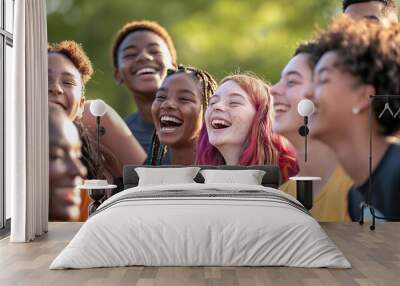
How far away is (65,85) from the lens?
7.66 meters

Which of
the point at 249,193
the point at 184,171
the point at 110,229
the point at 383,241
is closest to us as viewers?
the point at 110,229

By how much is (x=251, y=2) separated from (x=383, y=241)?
3404 mm

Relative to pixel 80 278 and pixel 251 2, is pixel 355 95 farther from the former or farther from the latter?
pixel 80 278

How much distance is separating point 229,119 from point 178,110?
0.64m

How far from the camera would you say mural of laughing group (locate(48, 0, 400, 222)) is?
7.38 meters

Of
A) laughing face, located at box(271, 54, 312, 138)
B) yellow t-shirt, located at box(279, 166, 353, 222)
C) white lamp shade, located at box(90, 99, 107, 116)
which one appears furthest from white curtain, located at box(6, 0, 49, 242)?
yellow t-shirt, located at box(279, 166, 353, 222)

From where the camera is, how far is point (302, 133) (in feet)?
24.4

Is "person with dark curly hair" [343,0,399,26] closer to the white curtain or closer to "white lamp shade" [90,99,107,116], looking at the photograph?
"white lamp shade" [90,99,107,116]

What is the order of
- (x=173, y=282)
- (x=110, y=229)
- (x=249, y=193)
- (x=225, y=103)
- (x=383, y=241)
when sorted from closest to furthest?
(x=173, y=282)
(x=110, y=229)
(x=249, y=193)
(x=383, y=241)
(x=225, y=103)

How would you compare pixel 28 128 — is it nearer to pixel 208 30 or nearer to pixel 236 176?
pixel 236 176

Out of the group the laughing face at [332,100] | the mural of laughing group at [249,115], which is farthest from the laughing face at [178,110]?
the laughing face at [332,100]

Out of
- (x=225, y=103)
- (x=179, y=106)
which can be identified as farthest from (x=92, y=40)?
(x=225, y=103)

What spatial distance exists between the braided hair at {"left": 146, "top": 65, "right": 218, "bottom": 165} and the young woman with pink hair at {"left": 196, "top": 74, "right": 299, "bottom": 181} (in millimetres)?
88

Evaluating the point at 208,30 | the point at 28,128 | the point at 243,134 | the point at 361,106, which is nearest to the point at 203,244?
the point at 28,128
